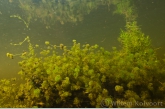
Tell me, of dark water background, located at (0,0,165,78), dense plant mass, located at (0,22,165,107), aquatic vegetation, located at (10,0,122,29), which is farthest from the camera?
aquatic vegetation, located at (10,0,122,29)

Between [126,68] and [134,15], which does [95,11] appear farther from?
[126,68]

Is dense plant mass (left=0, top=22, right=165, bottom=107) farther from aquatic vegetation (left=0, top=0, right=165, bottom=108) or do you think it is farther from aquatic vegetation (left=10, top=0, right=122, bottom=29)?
aquatic vegetation (left=10, top=0, right=122, bottom=29)

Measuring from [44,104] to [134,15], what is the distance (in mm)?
1669

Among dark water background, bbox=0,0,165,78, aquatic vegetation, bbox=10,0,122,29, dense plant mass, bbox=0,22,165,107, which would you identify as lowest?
dense plant mass, bbox=0,22,165,107

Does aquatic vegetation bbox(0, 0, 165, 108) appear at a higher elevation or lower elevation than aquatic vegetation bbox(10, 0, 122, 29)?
lower

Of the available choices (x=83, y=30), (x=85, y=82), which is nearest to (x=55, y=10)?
(x=83, y=30)

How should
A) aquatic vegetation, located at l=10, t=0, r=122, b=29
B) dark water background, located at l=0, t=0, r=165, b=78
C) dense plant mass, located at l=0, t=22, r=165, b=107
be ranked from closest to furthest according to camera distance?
1. dense plant mass, located at l=0, t=22, r=165, b=107
2. dark water background, located at l=0, t=0, r=165, b=78
3. aquatic vegetation, located at l=10, t=0, r=122, b=29

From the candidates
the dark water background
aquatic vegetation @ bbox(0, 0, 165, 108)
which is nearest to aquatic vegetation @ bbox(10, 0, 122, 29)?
the dark water background

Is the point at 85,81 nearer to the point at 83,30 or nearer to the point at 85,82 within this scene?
the point at 85,82

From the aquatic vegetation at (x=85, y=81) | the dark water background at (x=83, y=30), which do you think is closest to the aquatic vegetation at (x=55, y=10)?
the dark water background at (x=83, y=30)

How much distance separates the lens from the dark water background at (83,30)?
2.20m

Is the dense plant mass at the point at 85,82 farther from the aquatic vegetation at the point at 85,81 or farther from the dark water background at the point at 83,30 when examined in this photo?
the dark water background at the point at 83,30

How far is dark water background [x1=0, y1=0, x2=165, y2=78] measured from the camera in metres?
2.20

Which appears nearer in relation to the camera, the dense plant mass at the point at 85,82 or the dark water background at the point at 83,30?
the dense plant mass at the point at 85,82
